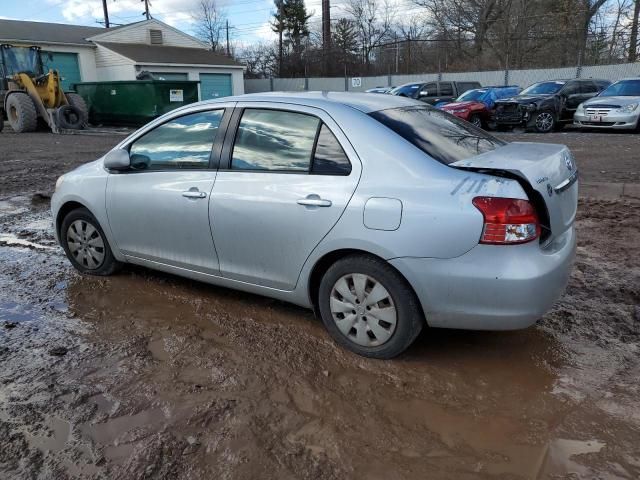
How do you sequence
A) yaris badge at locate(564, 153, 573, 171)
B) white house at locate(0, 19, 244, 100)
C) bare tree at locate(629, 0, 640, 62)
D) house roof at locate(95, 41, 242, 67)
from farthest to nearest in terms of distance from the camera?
house roof at locate(95, 41, 242, 67) → white house at locate(0, 19, 244, 100) → bare tree at locate(629, 0, 640, 62) → yaris badge at locate(564, 153, 573, 171)

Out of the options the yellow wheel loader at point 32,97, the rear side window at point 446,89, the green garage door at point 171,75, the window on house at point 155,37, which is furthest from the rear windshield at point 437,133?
the window on house at point 155,37

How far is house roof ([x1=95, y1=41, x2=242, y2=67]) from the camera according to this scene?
32188 millimetres

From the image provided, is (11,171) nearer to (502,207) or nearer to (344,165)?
(344,165)

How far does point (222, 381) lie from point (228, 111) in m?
1.91

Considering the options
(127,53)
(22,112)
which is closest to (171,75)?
(127,53)

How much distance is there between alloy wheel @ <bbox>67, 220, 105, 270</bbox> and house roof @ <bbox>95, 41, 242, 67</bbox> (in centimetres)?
2898

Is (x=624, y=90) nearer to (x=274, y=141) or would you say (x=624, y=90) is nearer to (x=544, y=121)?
(x=544, y=121)

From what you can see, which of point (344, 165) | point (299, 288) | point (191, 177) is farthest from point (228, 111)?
point (299, 288)

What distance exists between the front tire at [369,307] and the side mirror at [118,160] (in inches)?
76.8

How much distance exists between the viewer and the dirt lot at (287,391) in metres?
2.53

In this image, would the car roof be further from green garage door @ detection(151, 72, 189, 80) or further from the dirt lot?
green garage door @ detection(151, 72, 189, 80)

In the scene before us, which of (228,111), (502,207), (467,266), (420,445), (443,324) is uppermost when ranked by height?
(228,111)

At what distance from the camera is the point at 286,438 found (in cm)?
270

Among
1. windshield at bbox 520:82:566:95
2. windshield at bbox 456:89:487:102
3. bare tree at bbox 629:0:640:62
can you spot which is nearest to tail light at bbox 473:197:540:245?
windshield at bbox 520:82:566:95
